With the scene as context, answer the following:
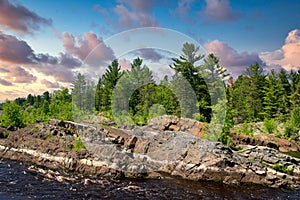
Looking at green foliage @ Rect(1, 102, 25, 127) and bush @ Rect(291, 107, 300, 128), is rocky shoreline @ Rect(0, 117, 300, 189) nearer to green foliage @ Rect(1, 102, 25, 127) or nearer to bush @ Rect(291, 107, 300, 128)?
green foliage @ Rect(1, 102, 25, 127)

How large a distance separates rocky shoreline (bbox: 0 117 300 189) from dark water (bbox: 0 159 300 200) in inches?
42.8

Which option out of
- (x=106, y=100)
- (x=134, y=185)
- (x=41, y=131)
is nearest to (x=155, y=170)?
(x=134, y=185)

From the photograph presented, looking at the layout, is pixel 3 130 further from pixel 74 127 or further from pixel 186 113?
pixel 186 113

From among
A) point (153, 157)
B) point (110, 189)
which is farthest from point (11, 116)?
point (110, 189)

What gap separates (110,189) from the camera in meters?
15.3

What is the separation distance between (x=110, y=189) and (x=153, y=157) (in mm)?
7477

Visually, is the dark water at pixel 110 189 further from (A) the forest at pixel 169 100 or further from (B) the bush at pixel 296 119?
(B) the bush at pixel 296 119

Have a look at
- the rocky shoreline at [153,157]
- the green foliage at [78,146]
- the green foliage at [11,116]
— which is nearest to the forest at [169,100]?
the green foliage at [11,116]

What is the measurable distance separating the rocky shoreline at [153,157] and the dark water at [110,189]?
1088 millimetres

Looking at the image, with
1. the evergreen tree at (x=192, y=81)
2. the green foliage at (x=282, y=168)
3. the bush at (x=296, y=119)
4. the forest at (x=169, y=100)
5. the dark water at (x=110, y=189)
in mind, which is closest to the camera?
the dark water at (x=110, y=189)

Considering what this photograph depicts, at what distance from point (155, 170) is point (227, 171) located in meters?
5.31

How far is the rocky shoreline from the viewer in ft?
61.3

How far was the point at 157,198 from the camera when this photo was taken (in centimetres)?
1440

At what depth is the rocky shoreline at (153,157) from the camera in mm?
18688
